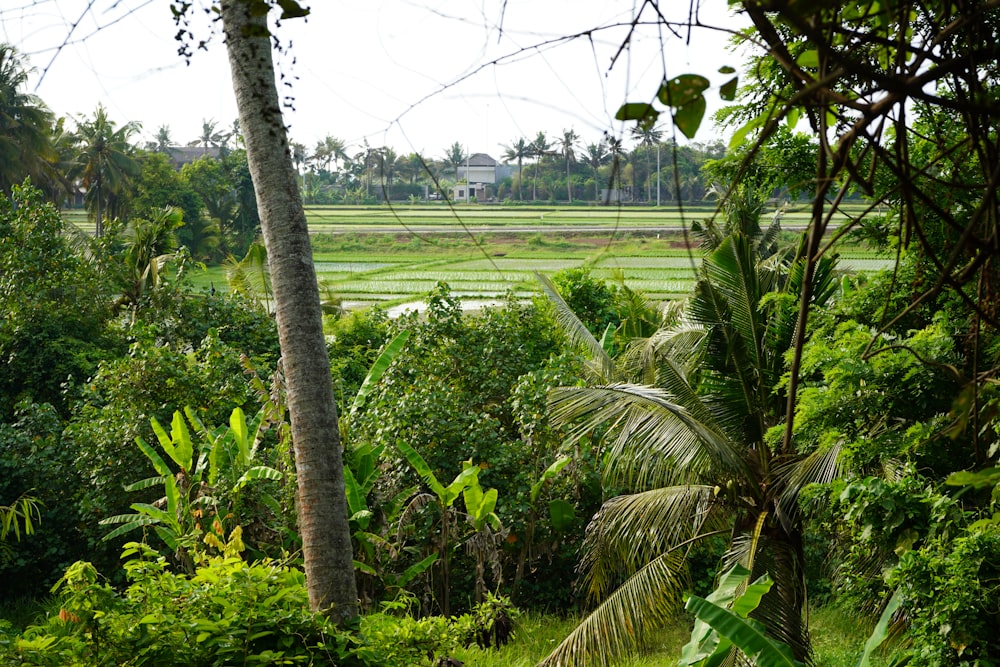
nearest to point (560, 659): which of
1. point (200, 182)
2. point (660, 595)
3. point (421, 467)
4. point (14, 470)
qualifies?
point (660, 595)

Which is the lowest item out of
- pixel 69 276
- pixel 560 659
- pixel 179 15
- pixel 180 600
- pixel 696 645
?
pixel 560 659

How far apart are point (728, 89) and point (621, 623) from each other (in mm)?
4272

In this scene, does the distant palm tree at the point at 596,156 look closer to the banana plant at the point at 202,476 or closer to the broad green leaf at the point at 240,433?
the banana plant at the point at 202,476

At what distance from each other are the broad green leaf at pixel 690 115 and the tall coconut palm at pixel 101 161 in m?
31.4

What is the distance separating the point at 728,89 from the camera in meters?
0.99

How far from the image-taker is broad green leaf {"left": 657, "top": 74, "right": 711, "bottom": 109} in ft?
3.02

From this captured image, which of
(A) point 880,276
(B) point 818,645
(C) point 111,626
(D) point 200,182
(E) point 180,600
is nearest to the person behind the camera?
(C) point 111,626

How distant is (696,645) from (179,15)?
318 cm

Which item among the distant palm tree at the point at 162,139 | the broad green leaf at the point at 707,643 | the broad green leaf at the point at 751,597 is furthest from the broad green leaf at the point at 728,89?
the distant palm tree at the point at 162,139

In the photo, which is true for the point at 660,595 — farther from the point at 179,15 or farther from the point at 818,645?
the point at 179,15

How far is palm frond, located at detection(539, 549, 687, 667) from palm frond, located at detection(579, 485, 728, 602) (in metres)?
0.26

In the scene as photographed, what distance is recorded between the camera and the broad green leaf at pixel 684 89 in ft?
3.02

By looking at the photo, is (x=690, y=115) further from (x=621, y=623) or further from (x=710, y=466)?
(x=710, y=466)

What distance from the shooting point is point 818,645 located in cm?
679
